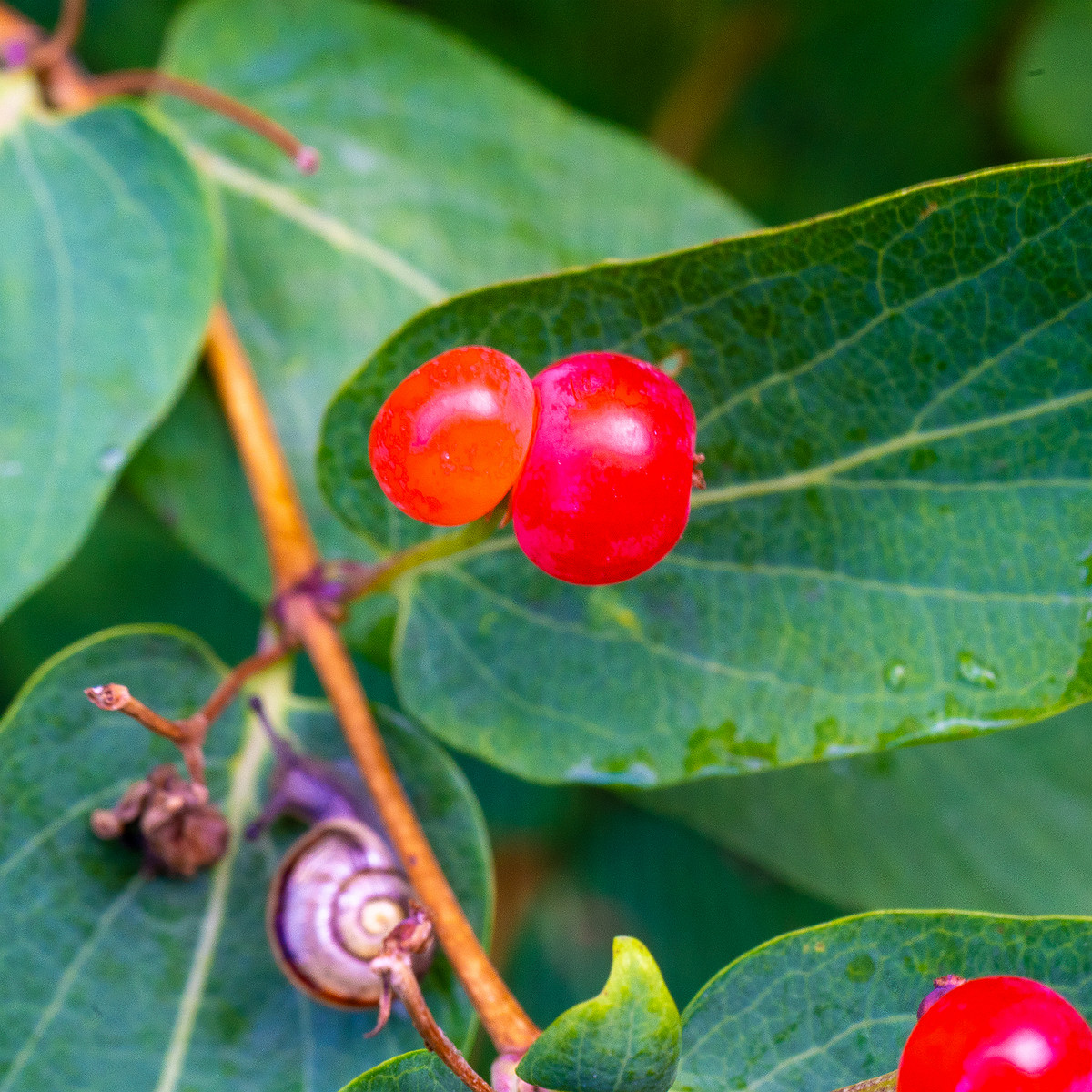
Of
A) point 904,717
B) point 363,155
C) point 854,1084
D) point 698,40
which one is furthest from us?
point 698,40

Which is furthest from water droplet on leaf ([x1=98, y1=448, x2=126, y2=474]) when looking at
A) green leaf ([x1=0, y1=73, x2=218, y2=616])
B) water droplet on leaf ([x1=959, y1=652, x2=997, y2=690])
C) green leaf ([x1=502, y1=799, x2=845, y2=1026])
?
green leaf ([x1=502, y1=799, x2=845, y2=1026])

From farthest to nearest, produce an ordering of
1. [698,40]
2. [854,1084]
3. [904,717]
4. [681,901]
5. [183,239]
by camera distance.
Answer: [698,40]
[681,901]
[183,239]
[904,717]
[854,1084]

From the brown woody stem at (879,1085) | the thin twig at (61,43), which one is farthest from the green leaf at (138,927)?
the thin twig at (61,43)

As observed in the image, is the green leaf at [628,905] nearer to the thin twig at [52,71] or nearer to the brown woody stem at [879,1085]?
the brown woody stem at [879,1085]

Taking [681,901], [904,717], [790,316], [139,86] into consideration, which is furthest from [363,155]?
[681,901]

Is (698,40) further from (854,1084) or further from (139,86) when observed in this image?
(854,1084)

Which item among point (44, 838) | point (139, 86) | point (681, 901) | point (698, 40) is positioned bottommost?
point (681, 901)

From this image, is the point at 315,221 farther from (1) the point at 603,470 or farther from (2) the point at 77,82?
(1) the point at 603,470
